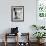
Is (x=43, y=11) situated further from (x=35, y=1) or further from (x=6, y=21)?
(x=6, y=21)

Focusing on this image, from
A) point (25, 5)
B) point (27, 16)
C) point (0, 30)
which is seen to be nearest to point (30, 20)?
point (27, 16)

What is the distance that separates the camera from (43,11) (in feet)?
20.8

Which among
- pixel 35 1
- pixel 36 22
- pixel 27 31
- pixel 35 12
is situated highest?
pixel 35 1

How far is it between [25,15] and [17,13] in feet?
1.14

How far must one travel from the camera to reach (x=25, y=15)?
6312mm

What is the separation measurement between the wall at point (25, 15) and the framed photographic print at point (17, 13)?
0.42 feet

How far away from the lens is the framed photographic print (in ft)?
20.6

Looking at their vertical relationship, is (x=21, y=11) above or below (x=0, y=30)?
above

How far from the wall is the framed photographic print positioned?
127 millimetres

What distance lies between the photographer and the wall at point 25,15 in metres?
6.26

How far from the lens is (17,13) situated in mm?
6285

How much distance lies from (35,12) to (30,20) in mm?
399

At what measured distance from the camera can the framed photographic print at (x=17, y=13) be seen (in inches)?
247

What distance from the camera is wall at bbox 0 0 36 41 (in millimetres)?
6262
